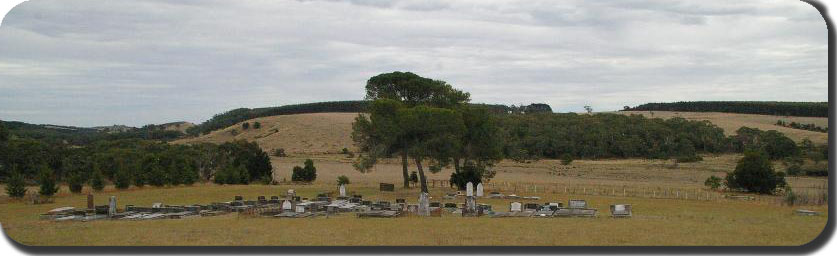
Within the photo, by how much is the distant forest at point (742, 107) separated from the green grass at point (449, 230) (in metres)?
83.4

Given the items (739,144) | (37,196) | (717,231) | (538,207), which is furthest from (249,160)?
(739,144)

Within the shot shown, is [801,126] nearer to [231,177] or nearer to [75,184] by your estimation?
[231,177]

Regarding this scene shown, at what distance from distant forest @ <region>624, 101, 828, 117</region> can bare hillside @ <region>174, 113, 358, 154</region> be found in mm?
62344

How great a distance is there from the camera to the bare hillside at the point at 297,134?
102 metres

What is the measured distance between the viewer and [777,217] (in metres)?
21.9

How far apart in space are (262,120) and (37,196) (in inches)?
3964

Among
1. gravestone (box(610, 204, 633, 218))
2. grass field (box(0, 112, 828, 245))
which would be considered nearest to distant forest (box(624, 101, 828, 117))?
grass field (box(0, 112, 828, 245))

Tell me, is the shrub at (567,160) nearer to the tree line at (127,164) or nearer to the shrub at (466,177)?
the tree line at (127,164)

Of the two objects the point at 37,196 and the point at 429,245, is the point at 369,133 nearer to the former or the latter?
the point at 37,196

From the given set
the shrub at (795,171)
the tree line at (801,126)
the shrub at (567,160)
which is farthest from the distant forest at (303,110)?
the shrub at (795,171)

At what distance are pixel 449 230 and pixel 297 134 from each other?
9600 cm

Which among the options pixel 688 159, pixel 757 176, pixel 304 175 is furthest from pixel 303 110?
pixel 757 176

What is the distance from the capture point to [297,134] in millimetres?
112000

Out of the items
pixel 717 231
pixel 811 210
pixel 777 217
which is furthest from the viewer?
pixel 811 210
